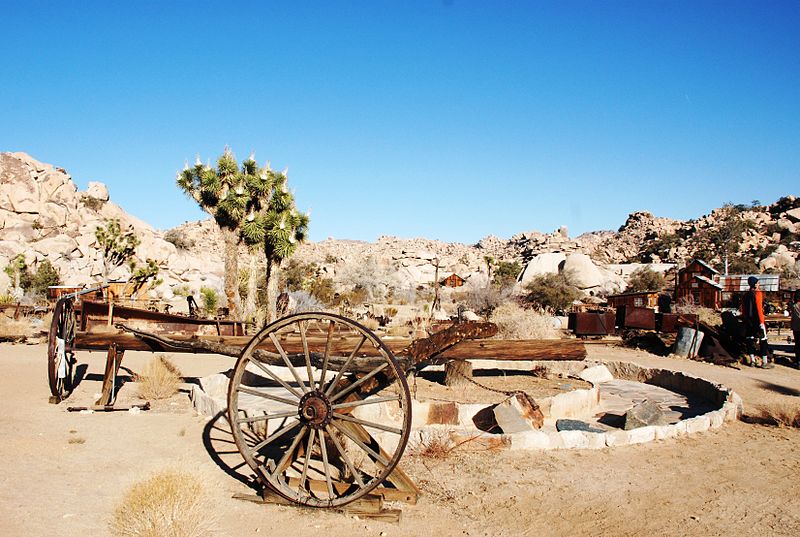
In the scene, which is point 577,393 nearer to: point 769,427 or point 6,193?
point 769,427

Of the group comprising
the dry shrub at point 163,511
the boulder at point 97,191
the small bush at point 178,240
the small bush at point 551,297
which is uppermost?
the boulder at point 97,191

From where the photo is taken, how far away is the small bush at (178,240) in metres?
60.0

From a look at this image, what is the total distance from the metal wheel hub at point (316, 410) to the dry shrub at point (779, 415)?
23.5ft

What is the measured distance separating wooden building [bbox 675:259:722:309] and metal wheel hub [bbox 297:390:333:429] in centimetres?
2428

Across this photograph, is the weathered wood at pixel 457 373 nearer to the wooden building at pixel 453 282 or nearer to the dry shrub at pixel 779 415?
the dry shrub at pixel 779 415

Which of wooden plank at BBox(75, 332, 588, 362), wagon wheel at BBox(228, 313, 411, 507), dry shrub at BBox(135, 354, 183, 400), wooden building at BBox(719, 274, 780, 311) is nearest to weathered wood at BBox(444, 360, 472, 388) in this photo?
wagon wheel at BBox(228, 313, 411, 507)

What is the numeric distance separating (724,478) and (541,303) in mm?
25840

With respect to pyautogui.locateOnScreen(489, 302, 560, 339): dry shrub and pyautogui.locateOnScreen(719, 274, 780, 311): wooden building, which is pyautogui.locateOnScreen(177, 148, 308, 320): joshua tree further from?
pyautogui.locateOnScreen(719, 274, 780, 311): wooden building

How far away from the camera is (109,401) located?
8992 millimetres

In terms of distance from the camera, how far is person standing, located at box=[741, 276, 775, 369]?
13.3m

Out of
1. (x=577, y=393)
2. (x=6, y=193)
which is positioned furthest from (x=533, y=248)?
(x=577, y=393)

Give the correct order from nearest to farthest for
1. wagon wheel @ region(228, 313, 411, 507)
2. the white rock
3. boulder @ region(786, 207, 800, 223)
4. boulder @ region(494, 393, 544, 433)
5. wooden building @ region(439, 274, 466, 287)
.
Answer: wagon wheel @ region(228, 313, 411, 507), boulder @ region(494, 393, 544, 433), the white rock, wooden building @ region(439, 274, 466, 287), boulder @ region(786, 207, 800, 223)

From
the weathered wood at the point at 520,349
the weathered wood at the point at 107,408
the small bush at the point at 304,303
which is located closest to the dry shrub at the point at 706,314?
the small bush at the point at 304,303

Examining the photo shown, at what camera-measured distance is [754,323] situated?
13664 mm
